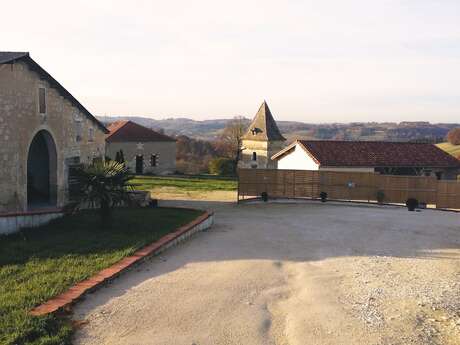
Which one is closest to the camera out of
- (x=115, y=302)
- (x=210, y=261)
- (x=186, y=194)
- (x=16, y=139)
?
(x=115, y=302)

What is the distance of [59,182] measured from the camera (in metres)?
20.5

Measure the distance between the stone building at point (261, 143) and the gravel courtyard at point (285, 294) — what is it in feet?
133

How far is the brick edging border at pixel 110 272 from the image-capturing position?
25.0ft

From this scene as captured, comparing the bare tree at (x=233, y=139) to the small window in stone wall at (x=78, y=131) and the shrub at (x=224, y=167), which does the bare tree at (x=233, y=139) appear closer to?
the shrub at (x=224, y=167)

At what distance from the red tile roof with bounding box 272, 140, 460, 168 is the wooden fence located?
3.25 meters

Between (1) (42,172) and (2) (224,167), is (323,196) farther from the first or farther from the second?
(2) (224,167)

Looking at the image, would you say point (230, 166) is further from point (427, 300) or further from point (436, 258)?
point (427, 300)

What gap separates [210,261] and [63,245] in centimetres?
382

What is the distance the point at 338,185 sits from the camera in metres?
27.2

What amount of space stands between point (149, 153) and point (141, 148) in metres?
1.10

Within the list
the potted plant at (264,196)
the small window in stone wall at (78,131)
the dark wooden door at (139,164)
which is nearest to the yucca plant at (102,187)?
the small window in stone wall at (78,131)

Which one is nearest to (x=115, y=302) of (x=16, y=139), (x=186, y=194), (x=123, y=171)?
(x=123, y=171)

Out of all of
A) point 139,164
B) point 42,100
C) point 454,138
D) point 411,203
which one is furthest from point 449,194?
point 454,138

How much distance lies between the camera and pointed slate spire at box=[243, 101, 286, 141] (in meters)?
57.2
